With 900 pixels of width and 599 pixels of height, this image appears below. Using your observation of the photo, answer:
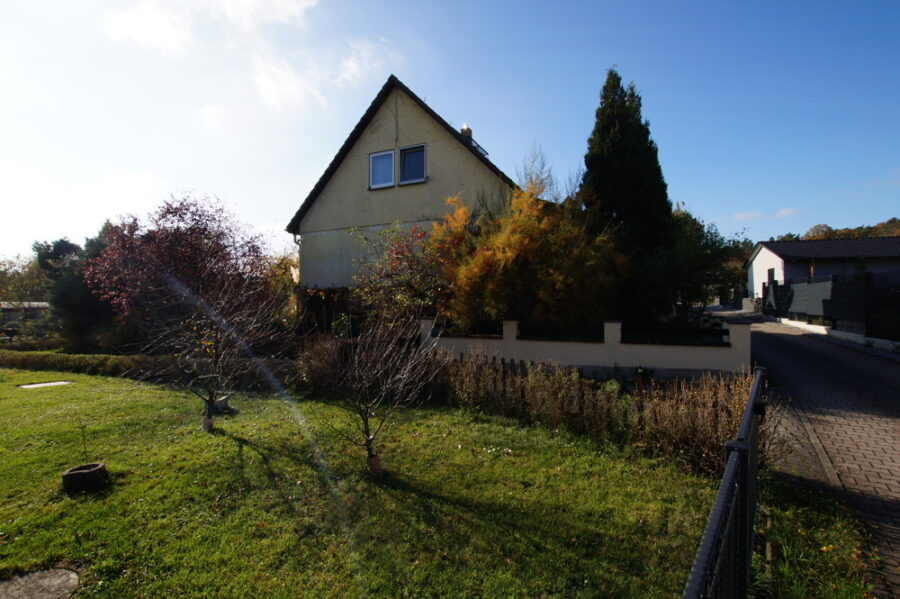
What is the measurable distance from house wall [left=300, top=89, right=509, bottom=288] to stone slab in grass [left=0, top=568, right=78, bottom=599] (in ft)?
37.4

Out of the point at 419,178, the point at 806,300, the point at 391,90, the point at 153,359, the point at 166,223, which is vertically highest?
the point at 391,90

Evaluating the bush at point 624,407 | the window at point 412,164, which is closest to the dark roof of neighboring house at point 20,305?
the window at point 412,164

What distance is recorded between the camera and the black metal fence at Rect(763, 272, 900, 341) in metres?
12.6

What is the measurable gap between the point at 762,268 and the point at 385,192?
102 ft

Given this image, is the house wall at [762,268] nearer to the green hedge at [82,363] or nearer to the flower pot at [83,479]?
the flower pot at [83,479]

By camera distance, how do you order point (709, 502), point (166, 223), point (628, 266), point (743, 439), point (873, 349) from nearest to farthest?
1. point (743, 439)
2. point (709, 502)
3. point (628, 266)
4. point (873, 349)
5. point (166, 223)

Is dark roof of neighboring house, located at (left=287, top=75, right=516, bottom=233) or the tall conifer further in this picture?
dark roof of neighboring house, located at (left=287, top=75, right=516, bottom=233)

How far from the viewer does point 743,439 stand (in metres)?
2.45

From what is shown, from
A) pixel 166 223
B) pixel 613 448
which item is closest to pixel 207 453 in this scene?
pixel 613 448

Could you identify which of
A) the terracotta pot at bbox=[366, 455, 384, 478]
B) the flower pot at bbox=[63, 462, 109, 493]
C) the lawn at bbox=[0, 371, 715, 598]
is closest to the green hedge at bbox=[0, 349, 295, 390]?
the lawn at bbox=[0, 371, 715, 598]

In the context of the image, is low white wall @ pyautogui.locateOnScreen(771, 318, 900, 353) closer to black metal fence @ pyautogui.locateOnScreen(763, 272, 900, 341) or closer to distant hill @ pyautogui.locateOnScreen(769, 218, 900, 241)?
black metal fence @ pyautogui.locateOnScreen(763, 272, 900, 341)

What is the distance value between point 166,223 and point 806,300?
89.6ft

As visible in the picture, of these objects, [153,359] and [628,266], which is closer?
[628,266]

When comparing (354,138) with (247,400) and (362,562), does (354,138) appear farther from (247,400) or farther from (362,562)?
(362,562)
